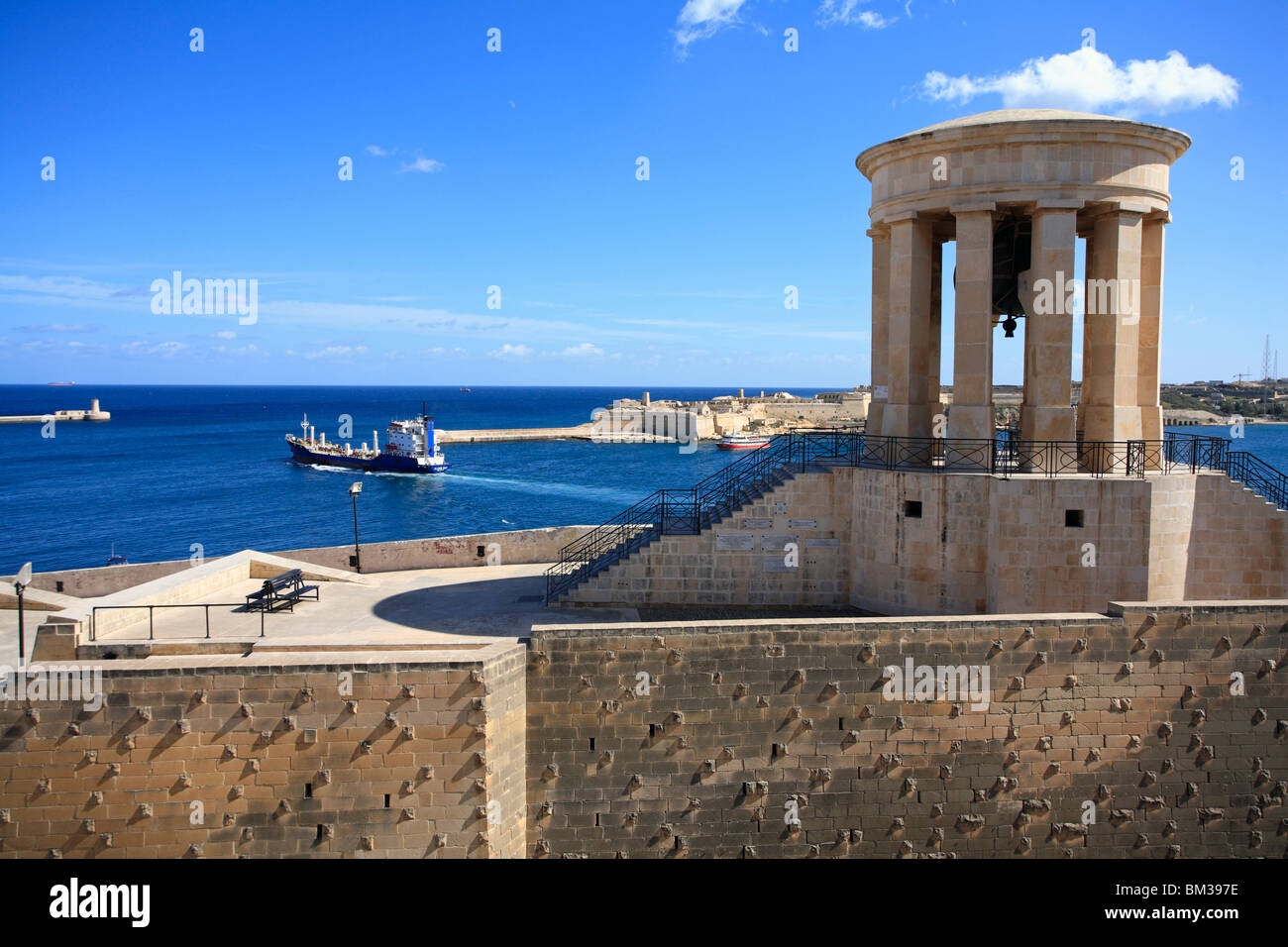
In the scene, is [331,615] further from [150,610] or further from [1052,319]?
[1052,319]

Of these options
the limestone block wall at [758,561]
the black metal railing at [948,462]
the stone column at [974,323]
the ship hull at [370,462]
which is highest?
the stone column at [974,323]

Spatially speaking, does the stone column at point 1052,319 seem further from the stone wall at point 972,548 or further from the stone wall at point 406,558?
the stone wall at point 406,558

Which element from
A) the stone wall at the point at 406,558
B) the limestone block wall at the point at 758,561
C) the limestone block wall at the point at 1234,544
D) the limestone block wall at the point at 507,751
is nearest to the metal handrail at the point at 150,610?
the limestone block wall at the point at 507,751

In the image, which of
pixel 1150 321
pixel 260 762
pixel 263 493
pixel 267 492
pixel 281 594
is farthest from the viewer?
pixel 267 492

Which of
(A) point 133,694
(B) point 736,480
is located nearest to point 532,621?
(B) point 736,480

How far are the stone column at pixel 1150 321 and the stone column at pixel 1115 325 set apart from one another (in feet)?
2.77

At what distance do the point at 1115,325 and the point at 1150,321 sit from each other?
6.00ft

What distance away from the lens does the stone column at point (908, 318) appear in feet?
57.5

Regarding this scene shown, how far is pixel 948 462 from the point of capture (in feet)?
55.3

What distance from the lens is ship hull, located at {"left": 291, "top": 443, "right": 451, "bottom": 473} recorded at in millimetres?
92875

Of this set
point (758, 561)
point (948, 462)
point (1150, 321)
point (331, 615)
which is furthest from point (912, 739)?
point (331, 615)

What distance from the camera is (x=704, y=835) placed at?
14031 mm

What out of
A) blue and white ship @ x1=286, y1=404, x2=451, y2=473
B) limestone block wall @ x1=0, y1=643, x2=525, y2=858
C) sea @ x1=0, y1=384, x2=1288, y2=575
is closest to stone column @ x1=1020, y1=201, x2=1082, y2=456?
limestone block wall @ x1=0, y1=643, x2=525, y2=858
